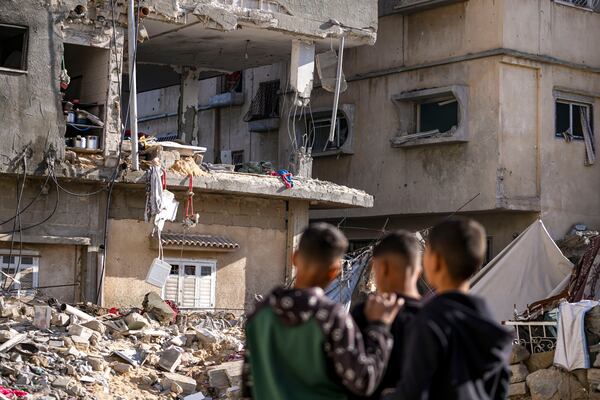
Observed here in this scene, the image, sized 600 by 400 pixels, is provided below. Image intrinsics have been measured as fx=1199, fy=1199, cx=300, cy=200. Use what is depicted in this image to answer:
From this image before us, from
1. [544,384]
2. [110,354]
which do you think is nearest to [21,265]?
[110,354]

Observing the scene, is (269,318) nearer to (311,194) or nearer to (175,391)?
(175,391)

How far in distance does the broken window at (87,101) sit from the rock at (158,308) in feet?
7.71

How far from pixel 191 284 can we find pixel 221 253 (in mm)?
750

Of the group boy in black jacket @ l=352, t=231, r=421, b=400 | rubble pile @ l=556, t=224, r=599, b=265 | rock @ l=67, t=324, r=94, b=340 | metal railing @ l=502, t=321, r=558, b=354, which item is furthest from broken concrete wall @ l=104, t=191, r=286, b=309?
boy in black jacket @ l=352, t=231, r=421, b=400

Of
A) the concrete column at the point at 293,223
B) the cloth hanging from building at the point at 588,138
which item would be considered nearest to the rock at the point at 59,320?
the concrete column at the point at 293,223

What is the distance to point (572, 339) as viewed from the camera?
15.3m

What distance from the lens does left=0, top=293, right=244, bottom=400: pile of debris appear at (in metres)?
14.3

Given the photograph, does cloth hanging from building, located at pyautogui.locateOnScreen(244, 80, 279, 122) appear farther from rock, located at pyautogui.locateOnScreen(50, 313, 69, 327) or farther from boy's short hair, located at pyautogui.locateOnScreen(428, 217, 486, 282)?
boy's short hair, located at pyautogui.locateOnScreen(428, 217, 486, 282)

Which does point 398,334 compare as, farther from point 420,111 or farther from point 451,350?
point 420,111

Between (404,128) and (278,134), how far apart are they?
9.33 feet

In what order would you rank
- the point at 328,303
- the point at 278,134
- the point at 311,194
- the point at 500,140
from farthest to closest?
1. the point at 278,134
2. the point at 500,140
3. the point at 311,194
4. the point at 328,303

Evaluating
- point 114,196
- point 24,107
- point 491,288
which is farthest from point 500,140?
point 24,107

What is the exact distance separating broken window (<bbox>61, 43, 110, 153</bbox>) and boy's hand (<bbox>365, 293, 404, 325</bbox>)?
42.0 feet

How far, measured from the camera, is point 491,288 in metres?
19.7
